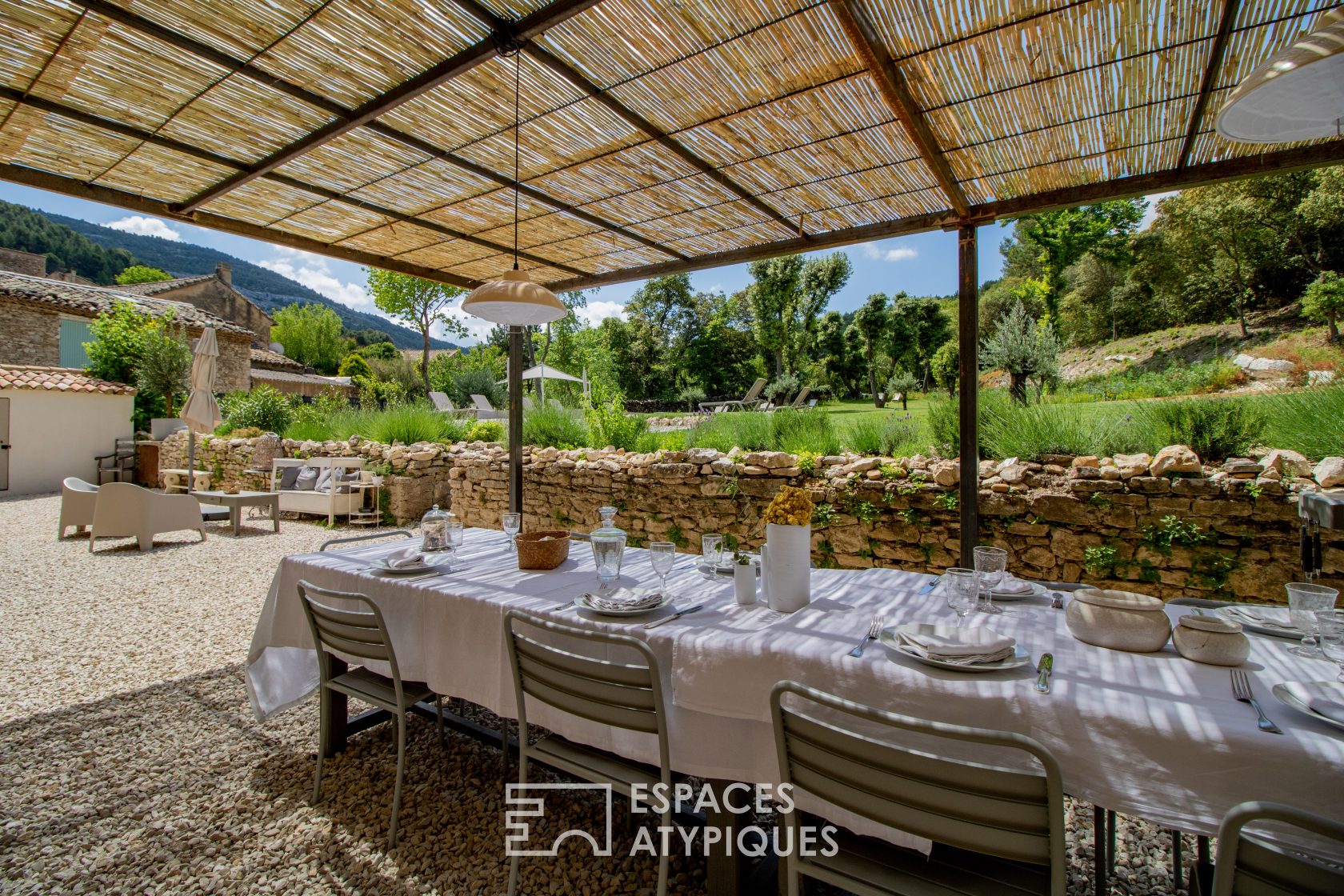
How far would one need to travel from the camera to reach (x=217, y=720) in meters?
2.87

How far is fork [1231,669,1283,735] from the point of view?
3.36 ft

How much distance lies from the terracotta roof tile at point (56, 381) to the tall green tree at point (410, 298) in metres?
7.04

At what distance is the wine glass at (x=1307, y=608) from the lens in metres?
1.38

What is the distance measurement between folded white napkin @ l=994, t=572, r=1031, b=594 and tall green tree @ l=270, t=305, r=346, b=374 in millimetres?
40820

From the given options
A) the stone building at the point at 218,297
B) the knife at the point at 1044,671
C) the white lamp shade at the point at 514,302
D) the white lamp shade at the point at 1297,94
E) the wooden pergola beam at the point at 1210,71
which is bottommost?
the knife at the point at 1044,671

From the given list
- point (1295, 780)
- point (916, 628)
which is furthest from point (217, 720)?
point (1295, 780)

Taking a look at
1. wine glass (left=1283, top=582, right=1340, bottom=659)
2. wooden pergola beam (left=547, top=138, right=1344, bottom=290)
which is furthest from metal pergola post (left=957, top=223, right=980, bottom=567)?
wine glass (left=1283, top=582, right=1340, bottom=659)

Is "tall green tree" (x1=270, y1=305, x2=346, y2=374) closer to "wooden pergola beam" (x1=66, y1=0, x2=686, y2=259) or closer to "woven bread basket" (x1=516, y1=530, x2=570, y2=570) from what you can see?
"wooden pergola beam" (x1=66, y1=0, x2=686, y2=259)

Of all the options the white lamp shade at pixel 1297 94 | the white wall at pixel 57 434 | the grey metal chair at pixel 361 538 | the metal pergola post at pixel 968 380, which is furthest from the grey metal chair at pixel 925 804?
the white wall at pixel 57 434

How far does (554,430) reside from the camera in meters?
7.55

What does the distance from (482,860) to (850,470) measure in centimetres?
353

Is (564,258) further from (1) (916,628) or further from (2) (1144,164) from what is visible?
(1) (916,628)

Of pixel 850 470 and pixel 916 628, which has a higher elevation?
pixel 850 470

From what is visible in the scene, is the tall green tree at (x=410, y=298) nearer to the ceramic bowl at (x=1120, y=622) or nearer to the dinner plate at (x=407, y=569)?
the dinner plate at (x=407, y=569)
